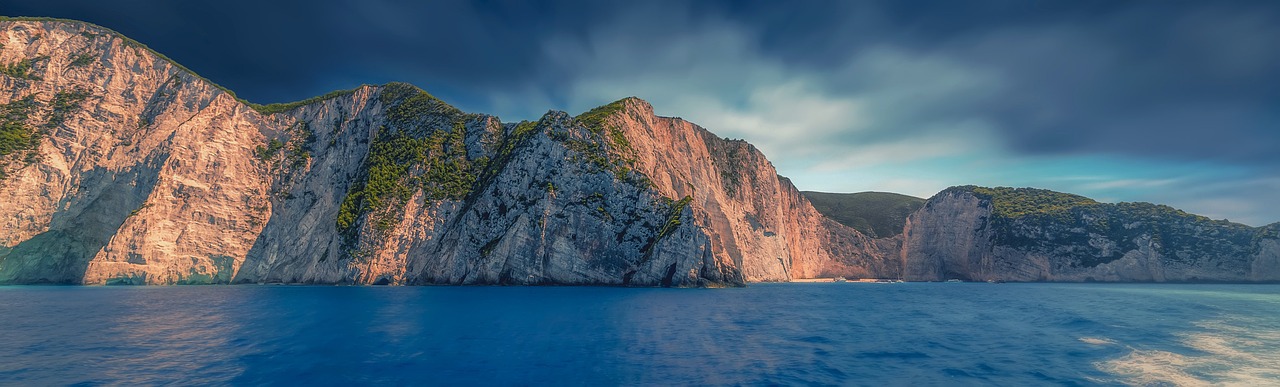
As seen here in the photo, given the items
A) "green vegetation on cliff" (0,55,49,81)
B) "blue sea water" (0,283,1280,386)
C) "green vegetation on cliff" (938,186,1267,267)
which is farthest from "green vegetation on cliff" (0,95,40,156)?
"green vegetation on cliff" (938,186,1267,267)

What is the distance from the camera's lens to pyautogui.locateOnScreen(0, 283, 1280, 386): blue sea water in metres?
21.6

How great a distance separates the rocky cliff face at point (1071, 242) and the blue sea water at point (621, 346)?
104m

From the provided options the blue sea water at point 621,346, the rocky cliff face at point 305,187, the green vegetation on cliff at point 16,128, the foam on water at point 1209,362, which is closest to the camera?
the foam on water at point 1209,362

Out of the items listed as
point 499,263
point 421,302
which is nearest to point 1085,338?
point 421,302

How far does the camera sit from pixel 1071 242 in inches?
5468

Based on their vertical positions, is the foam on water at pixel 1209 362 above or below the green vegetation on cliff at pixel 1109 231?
below

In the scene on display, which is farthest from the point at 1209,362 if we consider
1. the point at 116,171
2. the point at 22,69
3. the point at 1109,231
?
the point at 22,69

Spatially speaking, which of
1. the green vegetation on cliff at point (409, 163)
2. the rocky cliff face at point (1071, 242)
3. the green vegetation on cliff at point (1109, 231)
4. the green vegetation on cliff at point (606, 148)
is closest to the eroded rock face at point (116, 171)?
the green vegetation on cliff at point (409, 163)

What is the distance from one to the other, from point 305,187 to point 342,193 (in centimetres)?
761

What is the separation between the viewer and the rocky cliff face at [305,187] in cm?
8762

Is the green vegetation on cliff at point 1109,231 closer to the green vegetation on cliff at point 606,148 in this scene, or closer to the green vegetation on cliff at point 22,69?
the green vegetation on cliff at point 606,148

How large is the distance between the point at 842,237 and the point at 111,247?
585 feet

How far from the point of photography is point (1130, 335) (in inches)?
1326

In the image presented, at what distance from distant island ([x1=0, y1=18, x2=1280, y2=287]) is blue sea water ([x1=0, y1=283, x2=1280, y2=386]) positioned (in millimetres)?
42947
